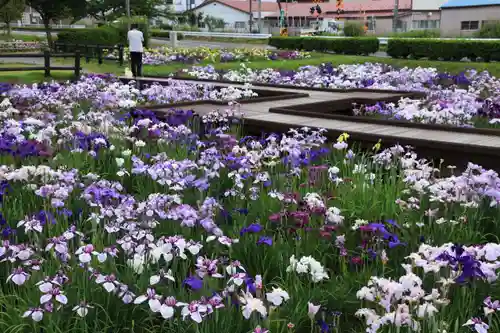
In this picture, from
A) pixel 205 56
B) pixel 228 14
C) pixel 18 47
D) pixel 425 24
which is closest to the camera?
pixel 205 56

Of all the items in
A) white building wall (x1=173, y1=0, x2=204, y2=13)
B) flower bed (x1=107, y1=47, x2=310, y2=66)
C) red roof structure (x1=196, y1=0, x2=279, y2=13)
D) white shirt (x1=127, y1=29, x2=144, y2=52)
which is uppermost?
white building wall (x1=173, y1=0, x2=204, y2=13)

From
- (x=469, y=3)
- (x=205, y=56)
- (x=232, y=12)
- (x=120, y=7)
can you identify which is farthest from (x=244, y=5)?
(x=205, y=56)

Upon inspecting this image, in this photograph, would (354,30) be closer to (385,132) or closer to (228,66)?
(228,66)

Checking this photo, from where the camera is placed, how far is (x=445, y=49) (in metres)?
27.6

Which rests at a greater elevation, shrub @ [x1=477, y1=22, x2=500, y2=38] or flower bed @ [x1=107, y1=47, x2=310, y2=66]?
shrub @ [x1=477, y1=22, x2=500, y2=38]

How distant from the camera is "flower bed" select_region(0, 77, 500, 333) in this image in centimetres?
307

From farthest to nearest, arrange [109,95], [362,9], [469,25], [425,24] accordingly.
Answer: [362,9], [425,24], [469,25], [109,95]

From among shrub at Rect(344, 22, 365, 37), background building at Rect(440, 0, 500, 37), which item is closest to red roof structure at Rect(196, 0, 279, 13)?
shrub at Rect(344, 22, 365, 37)

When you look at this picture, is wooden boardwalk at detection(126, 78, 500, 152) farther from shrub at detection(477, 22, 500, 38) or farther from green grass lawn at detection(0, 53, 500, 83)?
shrub at detection(477, 22, 500, 38)

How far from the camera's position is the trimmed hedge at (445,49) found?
2609 cm

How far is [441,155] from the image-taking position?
21.7 ft

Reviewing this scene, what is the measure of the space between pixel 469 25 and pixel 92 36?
3007 centimetres

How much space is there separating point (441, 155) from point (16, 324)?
4.80 meters

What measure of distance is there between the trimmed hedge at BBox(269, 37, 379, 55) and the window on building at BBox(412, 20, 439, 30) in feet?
102
